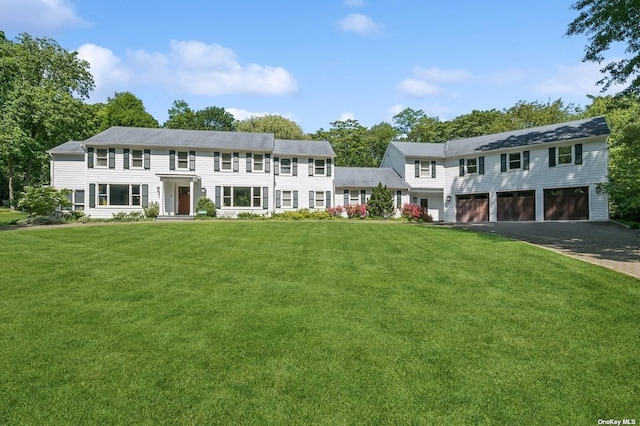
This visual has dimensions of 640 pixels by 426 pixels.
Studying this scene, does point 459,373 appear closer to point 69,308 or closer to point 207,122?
point 69,308

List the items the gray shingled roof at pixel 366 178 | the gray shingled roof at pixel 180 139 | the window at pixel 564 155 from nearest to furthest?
1. the window at pixel 564 155
2. the gray shingled roof at pixel 180 139
3. the gray shingled roof at pixel 366 178

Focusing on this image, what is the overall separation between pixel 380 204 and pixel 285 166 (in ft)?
25.4

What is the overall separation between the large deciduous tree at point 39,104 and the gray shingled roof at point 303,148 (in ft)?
55.6

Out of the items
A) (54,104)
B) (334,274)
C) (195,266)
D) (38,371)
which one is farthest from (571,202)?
(54,104)

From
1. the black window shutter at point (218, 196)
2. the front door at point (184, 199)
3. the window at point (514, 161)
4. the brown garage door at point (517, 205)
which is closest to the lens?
the brown garage door at point (517, 205)

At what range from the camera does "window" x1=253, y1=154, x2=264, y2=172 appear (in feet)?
91.6

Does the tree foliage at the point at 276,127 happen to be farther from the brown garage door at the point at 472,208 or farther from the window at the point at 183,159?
the brown garage door at the point at 472,208

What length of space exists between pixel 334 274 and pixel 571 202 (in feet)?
76.4

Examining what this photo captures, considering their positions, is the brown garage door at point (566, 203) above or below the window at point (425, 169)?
below

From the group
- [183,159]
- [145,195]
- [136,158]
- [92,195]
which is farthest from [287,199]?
[92,195]

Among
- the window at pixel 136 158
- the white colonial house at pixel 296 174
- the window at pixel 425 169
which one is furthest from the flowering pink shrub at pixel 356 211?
the window at pixel 136 158

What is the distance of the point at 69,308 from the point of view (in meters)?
5.70

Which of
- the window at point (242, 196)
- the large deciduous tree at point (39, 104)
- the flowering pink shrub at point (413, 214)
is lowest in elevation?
the flowering pink shrub at point (413, 214)

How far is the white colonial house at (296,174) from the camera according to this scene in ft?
80.9
